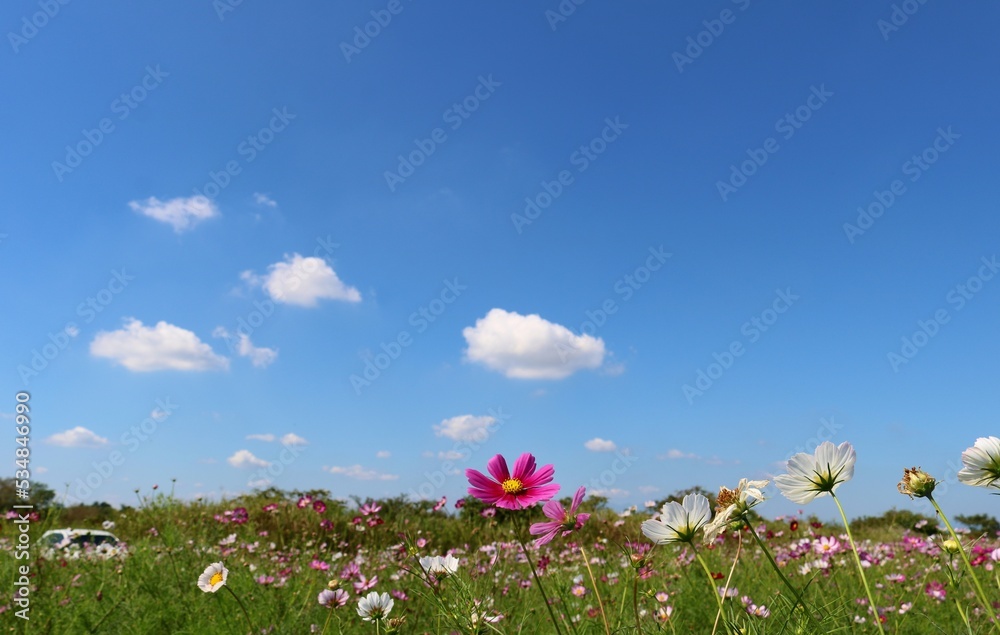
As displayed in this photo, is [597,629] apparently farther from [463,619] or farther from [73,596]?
[73,596]

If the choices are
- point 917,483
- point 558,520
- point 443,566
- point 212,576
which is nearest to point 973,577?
point 917,483

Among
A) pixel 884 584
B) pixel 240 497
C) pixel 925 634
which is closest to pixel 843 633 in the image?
pixel 925 634

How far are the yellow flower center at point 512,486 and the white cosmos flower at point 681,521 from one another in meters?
0.41

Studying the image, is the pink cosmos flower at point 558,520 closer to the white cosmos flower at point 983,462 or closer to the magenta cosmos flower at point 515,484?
the magenta cosmos flower at point 515,484

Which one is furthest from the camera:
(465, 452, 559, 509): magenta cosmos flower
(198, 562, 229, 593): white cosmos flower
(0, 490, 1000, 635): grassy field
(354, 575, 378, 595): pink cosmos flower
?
(354, 575, 378, 595): pink cosmos flower

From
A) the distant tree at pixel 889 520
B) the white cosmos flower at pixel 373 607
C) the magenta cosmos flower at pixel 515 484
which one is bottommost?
the white cosmos flower at pixel 373 607

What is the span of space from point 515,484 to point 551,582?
7.92 ft

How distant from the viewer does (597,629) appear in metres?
2.79

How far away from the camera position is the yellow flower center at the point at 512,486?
5.77 feet

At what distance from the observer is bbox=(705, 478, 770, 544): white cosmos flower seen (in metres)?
1.40

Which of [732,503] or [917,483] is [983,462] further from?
[732,503]

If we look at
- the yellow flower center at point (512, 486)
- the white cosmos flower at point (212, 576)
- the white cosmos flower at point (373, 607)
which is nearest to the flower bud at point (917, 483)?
the yellow flower center at point (512, 486)

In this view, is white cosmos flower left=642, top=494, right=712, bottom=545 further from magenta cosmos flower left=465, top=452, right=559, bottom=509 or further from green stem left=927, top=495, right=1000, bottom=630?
green stem left=927, top=495, right=1000, bottom=630

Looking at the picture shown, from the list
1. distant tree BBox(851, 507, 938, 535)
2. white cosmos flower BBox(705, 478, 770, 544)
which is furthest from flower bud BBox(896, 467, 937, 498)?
distant tree BBox(851, 507, 938, 535)
